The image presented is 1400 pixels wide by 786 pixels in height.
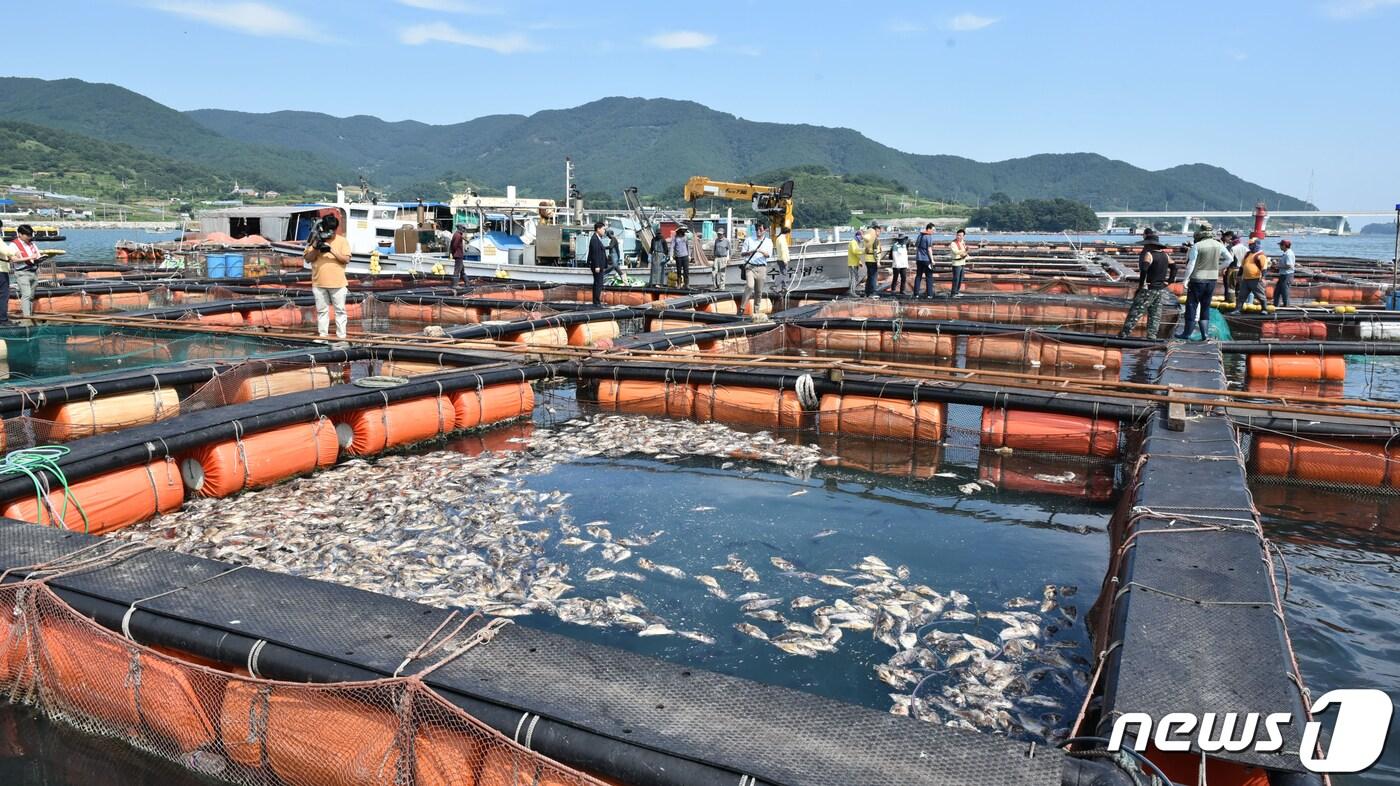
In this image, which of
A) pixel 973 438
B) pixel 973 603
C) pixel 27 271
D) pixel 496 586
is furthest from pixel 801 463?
pixel 27 271

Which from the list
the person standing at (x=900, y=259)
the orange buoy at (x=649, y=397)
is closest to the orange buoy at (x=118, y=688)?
the orange buoy at (x=649, y=397)

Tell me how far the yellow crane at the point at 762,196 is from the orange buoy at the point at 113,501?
2045 cm

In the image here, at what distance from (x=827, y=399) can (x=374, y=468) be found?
741 centimetres

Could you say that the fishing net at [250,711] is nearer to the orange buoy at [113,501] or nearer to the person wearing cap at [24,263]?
the orange buoy at [113,501]

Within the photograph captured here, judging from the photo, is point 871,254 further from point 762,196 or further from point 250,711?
point 250,711

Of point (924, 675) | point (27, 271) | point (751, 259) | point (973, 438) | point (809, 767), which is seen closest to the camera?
point (809, 767)

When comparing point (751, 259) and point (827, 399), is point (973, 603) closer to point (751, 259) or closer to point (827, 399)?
point (827, 399)

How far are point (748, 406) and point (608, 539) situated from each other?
619cm

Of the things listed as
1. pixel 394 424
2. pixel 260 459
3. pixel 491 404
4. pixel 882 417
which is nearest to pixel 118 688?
pixel 260 459

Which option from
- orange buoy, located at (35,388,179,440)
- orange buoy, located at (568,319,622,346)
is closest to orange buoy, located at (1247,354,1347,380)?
orange buoy, located at (568,319,622,346)

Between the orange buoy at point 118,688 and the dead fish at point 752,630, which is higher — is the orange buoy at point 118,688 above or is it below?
above

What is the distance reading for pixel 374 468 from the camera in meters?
12.6

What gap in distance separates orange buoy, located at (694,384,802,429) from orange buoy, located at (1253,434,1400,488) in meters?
6.91

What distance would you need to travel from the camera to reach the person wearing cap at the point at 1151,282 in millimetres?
19734
